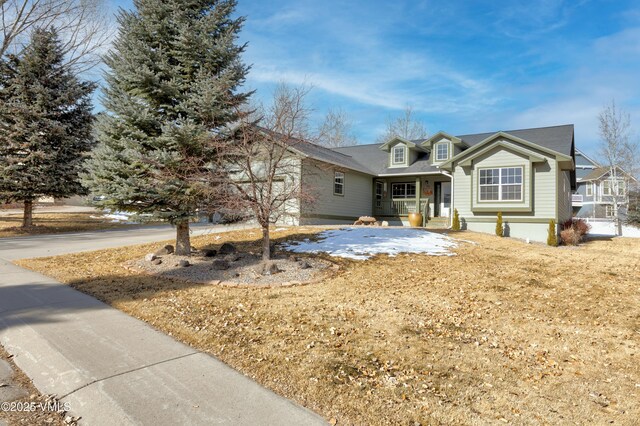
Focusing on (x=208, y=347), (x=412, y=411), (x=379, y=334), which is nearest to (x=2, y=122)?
(x=208, y=347)

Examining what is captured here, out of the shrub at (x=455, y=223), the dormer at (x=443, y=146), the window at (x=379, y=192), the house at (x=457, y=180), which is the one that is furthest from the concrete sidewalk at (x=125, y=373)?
the window at (x=379, y=192)

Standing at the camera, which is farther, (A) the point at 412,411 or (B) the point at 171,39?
(B) the point at 171,39

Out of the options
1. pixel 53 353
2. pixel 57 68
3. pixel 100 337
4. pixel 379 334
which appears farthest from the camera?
pixel 57 68

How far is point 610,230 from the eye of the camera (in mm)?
24859

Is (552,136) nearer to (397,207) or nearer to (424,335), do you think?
(397,207)

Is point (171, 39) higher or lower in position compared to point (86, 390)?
higher

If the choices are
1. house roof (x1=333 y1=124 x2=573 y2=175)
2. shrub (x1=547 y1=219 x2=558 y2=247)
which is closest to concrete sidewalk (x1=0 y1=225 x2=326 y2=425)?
shrub (x1=547 y1=219 x2=558 y2=247)

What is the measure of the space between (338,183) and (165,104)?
38.7 feet

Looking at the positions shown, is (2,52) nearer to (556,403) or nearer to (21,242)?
(21,242)

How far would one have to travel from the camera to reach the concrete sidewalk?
3.15 m

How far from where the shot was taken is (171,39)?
917cm

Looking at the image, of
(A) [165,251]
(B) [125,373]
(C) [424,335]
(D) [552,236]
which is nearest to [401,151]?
(D) [552,236]

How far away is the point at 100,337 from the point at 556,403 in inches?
195

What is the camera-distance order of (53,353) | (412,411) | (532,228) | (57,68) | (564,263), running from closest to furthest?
(412,411) → (53,353) → (564,263) → (532,228) → (57,68)
